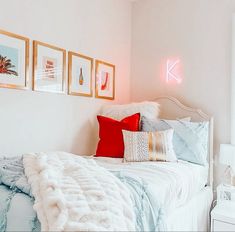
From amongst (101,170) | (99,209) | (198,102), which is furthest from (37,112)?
(198,102)

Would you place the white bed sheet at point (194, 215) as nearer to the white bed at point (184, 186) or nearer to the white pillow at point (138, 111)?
the white bed at point (184, 186)

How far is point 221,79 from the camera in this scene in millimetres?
2553

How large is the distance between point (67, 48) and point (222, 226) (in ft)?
6.43

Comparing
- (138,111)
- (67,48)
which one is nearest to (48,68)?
(67,48)

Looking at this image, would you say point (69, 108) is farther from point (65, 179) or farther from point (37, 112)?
point (65, 179)

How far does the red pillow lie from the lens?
2.29m

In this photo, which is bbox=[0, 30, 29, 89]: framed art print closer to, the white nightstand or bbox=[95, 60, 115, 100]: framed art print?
bbox=[95, 60, 115, 100]: framed art print

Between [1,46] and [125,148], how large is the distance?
1.24m

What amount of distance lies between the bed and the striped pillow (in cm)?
15

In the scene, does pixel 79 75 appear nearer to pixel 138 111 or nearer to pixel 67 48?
pixel 67 48

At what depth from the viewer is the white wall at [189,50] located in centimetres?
255

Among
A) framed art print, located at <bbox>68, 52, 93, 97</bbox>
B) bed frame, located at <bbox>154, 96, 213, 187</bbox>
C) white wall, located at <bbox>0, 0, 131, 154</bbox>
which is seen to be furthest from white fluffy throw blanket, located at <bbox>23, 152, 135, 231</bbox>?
bed frame, located at <bbox>154, 96, 213, 187</bbox>

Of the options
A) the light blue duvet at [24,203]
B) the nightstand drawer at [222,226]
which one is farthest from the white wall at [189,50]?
the light blue duvet at [24,203]

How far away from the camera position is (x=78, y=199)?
104 centimetres
